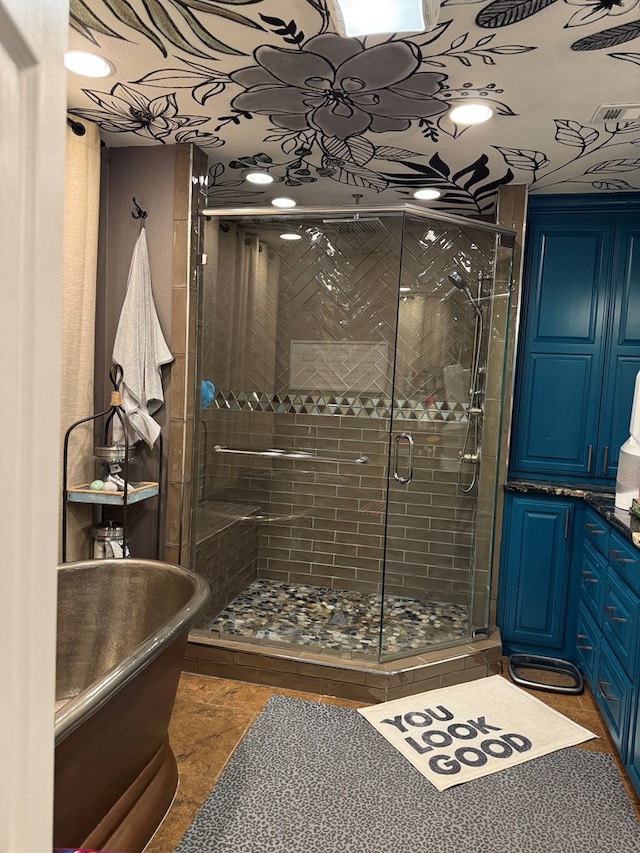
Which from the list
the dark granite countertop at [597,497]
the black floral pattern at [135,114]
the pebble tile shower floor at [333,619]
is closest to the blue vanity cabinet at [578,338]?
the dark granite countertop at [597,497]

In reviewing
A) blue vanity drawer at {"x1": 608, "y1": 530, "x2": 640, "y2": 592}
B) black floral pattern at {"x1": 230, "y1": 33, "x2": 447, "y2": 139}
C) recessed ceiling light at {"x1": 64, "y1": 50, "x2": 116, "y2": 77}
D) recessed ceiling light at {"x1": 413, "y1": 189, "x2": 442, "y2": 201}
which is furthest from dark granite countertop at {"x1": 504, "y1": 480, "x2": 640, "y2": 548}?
recessed ceiling light at {"x1": 64, "y1": 50, "x2": 116, "y2": 77}

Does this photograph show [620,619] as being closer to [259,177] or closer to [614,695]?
[614,695]

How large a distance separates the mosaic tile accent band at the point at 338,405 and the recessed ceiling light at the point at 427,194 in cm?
122

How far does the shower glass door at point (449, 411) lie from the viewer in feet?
10.5

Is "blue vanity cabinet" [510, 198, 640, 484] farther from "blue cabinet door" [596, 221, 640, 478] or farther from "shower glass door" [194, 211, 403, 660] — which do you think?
"shower glass door" [194, 211, 403, 660]

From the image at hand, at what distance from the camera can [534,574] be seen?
3.33 metres

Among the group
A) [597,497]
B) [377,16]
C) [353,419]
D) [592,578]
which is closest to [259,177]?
[353,419]

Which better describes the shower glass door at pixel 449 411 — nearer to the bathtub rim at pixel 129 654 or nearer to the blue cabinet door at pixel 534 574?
the blue cabinet door at pixel 534 574

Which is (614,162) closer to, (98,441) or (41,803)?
(98,441)

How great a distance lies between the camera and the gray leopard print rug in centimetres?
191

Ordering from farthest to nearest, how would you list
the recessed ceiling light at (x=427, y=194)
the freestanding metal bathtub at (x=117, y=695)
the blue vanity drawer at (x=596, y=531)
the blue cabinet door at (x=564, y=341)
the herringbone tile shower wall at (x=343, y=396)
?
the recessed ceiling light at (x=427, y=194) < the blue cabinet door at (x=564, y=341) < the herringbone tile shower wall at (x=343, y=396) < the blue vanity drawer at (x=596, y=531) < the freestanding metal bathtub at (x=117, y=695)

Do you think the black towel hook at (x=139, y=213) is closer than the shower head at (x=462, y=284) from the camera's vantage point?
Yes

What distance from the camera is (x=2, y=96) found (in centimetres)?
42

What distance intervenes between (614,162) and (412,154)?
964mm
